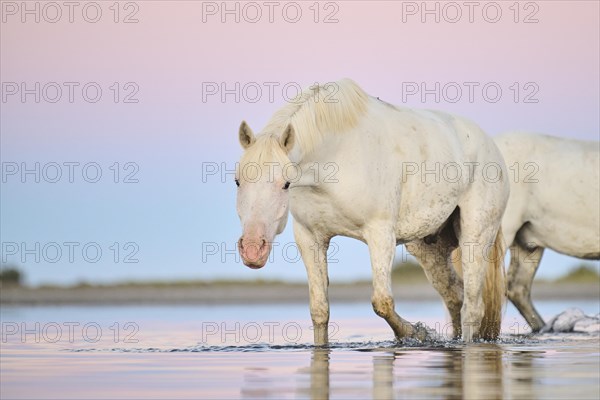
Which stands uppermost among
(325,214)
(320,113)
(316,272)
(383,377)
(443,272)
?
(320,113)

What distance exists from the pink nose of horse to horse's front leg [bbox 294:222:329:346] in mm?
1561

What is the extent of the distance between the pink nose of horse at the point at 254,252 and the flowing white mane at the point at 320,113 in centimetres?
99

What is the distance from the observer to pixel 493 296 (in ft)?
43.7

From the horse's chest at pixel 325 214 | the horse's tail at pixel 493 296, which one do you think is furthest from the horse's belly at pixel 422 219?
the horse's tail at pixel 493 296

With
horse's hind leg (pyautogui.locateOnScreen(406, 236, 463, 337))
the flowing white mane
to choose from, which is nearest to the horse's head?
the flowing white mane

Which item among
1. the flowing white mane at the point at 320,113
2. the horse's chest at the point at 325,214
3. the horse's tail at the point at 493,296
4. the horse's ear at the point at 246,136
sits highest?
the flowing white mane at the point at 320,113

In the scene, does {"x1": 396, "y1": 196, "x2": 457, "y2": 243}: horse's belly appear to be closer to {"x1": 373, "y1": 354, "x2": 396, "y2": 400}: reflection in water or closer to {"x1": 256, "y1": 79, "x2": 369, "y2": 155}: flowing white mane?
{"x1": 256, "y1": 79, "x2": 369, "y2": 155}: flowing white mane

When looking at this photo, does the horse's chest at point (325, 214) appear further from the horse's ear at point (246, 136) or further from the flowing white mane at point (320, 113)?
the horse's ear at point (246, 136)

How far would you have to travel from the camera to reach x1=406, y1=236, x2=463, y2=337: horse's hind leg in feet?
44.4

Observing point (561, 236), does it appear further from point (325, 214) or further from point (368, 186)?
point (325, 214)

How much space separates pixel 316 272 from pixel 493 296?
8.21ft

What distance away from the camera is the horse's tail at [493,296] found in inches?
516

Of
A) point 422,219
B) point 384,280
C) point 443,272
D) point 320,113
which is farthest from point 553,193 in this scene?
point 320,113

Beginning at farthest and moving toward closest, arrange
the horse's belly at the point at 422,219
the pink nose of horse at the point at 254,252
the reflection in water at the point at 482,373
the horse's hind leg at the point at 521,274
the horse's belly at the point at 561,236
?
→ the horse's hind leg at the point at 521,274
the horse's belly at the point at 561,236
the horse's belly at the point at 422,219
the pink nose of horse at the point at 254,252
the reflection in water at the point at 482,373
